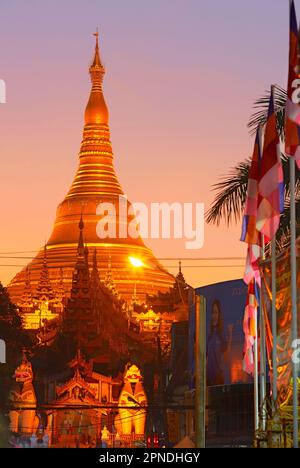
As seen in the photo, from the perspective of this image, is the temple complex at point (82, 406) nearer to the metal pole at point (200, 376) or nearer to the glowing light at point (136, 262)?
the glowing light at point (136, 262)

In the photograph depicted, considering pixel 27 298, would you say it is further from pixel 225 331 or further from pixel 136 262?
pixel 225 331

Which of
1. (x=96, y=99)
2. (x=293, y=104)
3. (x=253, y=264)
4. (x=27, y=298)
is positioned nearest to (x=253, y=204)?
(x=253, y=264)

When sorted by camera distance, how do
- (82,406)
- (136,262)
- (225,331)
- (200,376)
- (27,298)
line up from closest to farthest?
(200,376) → (225,331) → (82,406) → (27,298) → (136,262)

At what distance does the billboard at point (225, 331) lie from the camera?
6022 centimetres

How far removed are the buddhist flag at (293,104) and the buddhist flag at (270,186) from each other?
146 centimetres

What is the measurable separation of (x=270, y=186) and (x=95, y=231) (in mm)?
88820

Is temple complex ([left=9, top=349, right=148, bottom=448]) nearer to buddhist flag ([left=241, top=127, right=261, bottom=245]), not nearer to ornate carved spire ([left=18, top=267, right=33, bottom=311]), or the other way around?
ornate carved spire ([left=18, top=267, right=33, bottom=311])

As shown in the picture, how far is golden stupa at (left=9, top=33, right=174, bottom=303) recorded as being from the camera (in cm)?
11075

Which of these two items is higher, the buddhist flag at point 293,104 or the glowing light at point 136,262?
the glowing light at point 136,262

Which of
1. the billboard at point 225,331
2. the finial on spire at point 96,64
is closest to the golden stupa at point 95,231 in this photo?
the finial on spire at point 96,64

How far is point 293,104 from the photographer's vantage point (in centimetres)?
2272

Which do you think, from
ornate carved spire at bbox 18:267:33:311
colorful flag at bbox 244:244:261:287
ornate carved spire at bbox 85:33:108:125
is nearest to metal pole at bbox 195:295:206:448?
colorful flag at bbox 244:244:261:287

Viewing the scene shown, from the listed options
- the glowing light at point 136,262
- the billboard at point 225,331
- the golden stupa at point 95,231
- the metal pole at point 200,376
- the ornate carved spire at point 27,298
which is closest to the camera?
the metal pole at point 200,376
